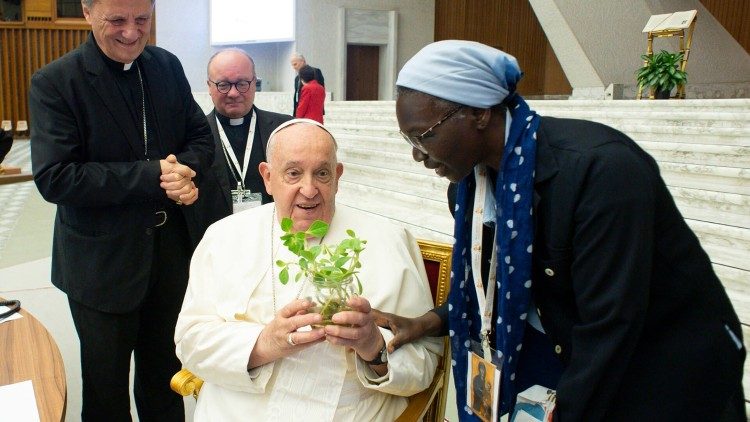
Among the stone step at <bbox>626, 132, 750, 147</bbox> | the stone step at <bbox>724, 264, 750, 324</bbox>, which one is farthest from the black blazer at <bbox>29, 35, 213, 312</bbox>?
the stone step at <bbox>626, 132, 750, 147</bbox>

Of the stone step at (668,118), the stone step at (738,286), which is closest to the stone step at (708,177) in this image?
the stone step at (668,118)

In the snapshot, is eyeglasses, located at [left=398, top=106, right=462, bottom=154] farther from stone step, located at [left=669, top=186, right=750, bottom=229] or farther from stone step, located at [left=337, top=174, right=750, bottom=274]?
stone step, located at [left=669, top=186, right=750, bottom=229]

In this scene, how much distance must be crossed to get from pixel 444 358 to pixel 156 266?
1126 millimetres

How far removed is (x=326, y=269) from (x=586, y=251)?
1.89 feet

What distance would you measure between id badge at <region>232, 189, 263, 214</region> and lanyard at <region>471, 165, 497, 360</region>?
1.82 metres

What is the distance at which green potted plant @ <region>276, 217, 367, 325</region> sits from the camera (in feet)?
4.58

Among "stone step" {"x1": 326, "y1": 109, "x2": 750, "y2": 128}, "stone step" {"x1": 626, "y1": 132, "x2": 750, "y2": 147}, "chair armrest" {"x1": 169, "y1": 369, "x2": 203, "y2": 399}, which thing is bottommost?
"chair armrest" {"x1": 169, "y1": 369, "x2": 203, "y2": 399}

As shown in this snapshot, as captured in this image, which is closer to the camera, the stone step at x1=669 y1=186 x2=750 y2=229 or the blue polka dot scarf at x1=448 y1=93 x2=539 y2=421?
the blue polka dot scarf at x1=448 y1=93 x2=539 y2=421

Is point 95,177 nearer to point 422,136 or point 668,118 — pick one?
point 422,136

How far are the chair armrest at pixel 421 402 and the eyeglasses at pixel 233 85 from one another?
2.01 m

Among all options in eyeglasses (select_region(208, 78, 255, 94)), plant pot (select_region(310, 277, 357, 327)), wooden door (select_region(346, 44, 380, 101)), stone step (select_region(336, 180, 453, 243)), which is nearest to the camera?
plant pot (select_region(310, 277, 357, 327))

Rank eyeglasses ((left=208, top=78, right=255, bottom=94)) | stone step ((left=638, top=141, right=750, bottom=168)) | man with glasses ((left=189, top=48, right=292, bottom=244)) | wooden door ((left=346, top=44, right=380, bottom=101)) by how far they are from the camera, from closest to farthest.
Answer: man with glasses ((left=189, top=48, right=292, bottom=244))
eyeglasses ((left=208, top=78, right=255, bottom=94))
stone step ((left=638, top=141, right=750, bottom=168))
wooden door ((left=346, top=44, right=380, bottom=101))

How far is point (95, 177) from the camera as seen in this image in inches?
76.5

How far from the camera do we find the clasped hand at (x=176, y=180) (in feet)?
6.74
